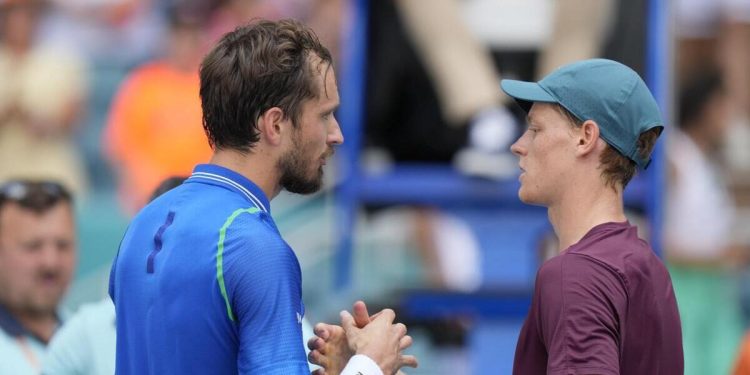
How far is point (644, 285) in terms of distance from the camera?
247cm

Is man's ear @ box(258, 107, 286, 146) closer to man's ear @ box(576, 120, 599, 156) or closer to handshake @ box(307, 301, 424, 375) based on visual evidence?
handshake @ box(307, 301, 424, 375)

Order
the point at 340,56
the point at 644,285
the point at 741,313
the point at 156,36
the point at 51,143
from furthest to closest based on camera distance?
the point at 156,36, the point at 51,143, the point at 340,56, the point at 741,313, the point at 644,285

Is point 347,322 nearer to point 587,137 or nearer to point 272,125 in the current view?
point 272,125

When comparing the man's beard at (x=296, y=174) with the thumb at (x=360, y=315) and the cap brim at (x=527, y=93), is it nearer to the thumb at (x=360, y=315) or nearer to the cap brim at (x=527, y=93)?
the thumb at (x=360, y=315)

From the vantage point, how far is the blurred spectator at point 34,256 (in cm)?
421

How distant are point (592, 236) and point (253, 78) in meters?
0.72

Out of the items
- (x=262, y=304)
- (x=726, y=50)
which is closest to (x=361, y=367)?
(x=262, y=304)

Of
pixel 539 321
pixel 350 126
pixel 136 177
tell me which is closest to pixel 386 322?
pixel 539 321

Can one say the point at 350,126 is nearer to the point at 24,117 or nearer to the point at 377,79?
the point at 377,79

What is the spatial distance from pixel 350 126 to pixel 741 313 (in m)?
2.39

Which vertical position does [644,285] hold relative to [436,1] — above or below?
below

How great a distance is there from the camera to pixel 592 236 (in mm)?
2541

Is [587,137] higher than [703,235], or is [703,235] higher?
[587,137]

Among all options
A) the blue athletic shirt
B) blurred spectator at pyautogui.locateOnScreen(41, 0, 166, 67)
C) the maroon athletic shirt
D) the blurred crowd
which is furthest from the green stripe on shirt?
blurred spectator at pyautogui.locateOnScreen(41, 0, 166, 67)
